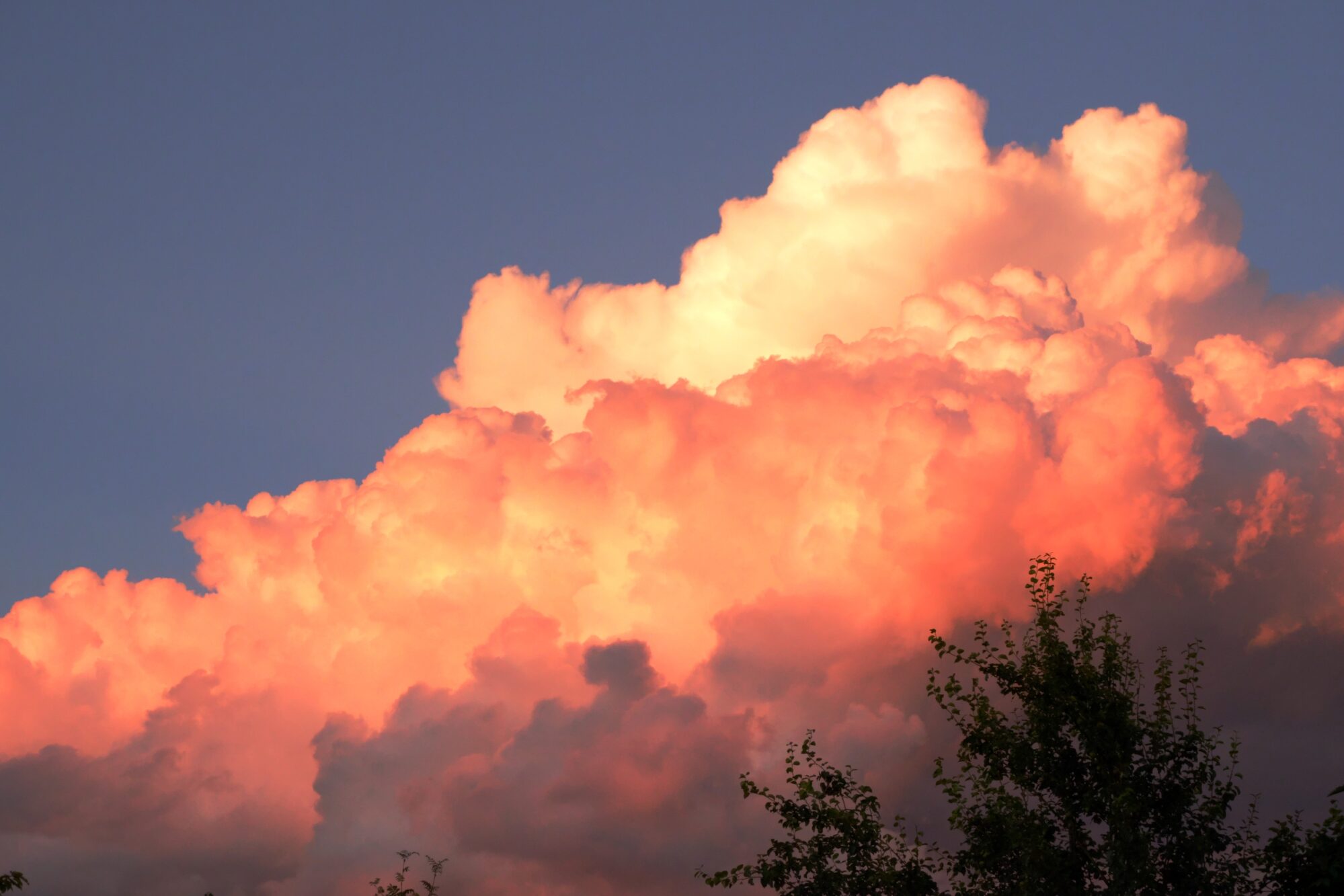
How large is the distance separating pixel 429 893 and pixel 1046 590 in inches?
1562

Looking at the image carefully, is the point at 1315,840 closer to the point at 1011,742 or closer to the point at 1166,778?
the point at 1166,778

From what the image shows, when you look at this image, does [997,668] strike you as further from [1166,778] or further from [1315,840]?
[1315,840]

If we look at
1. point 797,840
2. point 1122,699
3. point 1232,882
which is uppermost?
point 1122,699

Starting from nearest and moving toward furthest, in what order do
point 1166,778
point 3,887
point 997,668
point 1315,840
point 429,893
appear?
point 1315,840 → point 1166,778 → point 997,668 → point 3,887 → point 429,893

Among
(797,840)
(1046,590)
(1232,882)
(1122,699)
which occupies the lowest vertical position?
(1232,882)

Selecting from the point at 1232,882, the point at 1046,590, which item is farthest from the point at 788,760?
the point at 1232,882

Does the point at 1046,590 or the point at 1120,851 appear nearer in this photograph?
the point at 1120,851

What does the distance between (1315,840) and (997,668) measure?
362 inches

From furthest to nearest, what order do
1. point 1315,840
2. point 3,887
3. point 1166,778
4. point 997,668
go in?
point 3,887 → point 997,668 → point 1166,778 → point 1315,840

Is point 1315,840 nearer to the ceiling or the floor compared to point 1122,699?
nearer to the floor

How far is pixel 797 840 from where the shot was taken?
1532 inches

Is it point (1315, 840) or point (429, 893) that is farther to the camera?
point (429, 893)

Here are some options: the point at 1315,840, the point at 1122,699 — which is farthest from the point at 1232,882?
the point at 1122,699

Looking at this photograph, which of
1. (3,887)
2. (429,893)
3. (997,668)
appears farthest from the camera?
(429,893)
